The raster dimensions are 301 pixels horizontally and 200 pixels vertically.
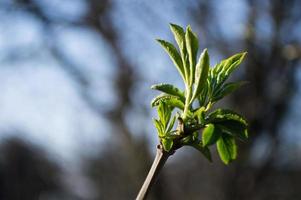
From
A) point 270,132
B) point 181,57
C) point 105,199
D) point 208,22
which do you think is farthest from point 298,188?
point 181,57

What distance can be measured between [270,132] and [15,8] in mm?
2735

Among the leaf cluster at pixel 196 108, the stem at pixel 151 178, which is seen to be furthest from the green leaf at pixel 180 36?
the stem at pixel 151 178

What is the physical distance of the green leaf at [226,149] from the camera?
51cm

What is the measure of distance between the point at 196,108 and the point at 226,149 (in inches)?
2.0

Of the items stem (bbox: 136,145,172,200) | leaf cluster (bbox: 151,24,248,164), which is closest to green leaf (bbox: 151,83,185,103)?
leaf cluster (bbox: 151,24,248,164)

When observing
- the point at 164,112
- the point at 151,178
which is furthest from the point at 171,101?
the point at 151,178

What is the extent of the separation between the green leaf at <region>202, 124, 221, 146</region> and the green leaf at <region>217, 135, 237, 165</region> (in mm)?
40

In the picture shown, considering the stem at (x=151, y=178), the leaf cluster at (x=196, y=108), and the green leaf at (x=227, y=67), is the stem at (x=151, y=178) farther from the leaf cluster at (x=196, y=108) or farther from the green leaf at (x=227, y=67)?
the green leaf at (x=227, y=67)

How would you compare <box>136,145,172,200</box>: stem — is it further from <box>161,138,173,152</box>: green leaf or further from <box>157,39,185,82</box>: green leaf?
<box>157,39,185,82</box>: green leaf

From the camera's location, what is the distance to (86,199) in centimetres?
1933

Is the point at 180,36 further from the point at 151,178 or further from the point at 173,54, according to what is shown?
the point at 151,178

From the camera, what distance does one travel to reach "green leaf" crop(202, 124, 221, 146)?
1.50 ft

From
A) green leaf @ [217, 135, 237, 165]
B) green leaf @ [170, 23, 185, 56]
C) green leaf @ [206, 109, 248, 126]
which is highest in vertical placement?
green leaf @ [170, 23, 185, 56]

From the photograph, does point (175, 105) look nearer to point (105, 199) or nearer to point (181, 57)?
point (181, 57)
